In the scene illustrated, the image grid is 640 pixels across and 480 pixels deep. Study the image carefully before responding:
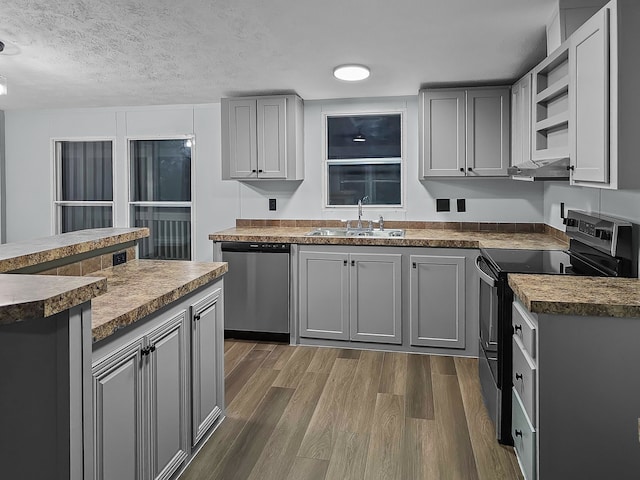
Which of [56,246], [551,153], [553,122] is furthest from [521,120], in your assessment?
[56,246]

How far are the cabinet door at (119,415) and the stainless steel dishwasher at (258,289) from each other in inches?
93.7

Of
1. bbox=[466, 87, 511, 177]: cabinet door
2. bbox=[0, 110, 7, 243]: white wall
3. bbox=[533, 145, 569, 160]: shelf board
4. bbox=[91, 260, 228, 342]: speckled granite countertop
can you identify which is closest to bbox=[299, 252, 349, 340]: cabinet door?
bbox=[466, 87, 511, 177]: cabinet door

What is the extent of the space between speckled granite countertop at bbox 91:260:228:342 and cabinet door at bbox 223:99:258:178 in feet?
6.50

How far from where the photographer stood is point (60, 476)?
1396 mm

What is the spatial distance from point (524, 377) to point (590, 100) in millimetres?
1244

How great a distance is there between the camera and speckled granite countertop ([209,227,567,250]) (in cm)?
380

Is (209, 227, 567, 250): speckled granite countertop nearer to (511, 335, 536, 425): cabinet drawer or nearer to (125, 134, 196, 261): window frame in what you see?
(125, 134, 196, 261): window frame

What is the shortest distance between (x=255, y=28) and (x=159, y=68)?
122cm

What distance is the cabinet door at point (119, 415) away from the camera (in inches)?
62.9

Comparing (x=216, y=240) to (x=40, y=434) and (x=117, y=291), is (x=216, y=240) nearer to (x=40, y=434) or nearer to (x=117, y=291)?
(x=117, y=291)

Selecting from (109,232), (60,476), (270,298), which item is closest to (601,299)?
(60,476)

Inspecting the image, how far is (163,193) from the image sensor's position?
5.43 metres

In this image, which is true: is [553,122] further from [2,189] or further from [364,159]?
[2,189]

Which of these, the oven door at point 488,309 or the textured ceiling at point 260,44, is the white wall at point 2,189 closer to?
the textured ceiling at point 260,44
